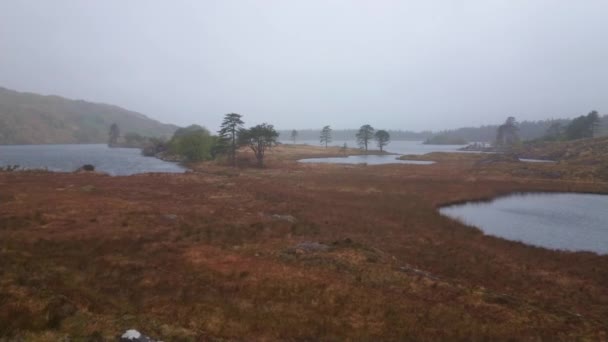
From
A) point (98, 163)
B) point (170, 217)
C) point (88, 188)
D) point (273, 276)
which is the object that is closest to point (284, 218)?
point (170, 217)

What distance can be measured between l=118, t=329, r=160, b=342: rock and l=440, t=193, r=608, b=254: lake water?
31.7 m

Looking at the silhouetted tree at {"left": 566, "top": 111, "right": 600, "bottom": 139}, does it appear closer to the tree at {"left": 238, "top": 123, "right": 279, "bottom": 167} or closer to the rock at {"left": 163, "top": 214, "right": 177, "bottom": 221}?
the tree at {"left": 238, "top": 123, "right": 279, "bottom": 167}

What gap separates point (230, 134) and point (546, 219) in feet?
258

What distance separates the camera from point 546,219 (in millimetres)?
37625

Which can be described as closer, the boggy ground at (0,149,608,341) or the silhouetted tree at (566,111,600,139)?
the boggy ground at (0,149,608,341)

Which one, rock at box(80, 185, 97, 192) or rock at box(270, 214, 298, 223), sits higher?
rock at box(80, 185, 97, 192)

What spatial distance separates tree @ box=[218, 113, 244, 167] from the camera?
300ft

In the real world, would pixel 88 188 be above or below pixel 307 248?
above

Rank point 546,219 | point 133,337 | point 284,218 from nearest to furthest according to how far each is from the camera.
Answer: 1. point 133,337
2. point 284,218
3. point 546,219

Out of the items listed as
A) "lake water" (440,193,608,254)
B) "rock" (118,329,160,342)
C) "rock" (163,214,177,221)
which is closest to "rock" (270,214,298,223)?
"rock" (163,214,177,221)

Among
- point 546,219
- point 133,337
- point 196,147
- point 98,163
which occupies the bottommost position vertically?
point 546,219

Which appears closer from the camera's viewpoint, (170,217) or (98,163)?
(170,217)

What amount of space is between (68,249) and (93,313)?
11279mm

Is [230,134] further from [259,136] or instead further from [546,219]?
[546,219]
